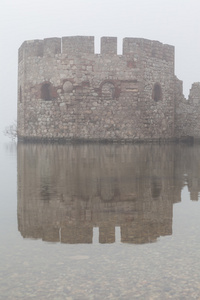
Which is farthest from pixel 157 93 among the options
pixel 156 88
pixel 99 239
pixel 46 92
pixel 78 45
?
pixel 99 239

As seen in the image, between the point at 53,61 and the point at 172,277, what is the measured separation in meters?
15.7

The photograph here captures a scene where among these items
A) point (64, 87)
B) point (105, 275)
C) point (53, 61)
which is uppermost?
point (53, 61)

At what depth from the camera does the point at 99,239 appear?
119 inches

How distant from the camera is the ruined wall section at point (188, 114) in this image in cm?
1936

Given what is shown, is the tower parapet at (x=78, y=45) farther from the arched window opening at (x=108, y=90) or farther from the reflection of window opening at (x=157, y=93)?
the reflection of window opening at (x=157, y=93)

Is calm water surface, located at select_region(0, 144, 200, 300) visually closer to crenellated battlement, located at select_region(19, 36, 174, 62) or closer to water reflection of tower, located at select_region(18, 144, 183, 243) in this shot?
water reflection of tower, located at select_region(18, 144, 183, 243)

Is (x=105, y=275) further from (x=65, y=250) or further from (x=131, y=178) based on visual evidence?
(x=131, y=178)

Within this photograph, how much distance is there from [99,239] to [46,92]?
15175 millimetres

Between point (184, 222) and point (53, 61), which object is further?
point (53, 61)

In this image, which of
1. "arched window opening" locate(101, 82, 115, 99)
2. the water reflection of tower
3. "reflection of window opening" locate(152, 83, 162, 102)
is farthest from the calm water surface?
"reflection of window opening" locate(152, 83, 162, 102)

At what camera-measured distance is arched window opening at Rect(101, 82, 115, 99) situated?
17.3 metres

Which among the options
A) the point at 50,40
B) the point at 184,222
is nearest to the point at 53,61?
the point at 50,40

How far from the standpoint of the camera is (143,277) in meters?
2.29

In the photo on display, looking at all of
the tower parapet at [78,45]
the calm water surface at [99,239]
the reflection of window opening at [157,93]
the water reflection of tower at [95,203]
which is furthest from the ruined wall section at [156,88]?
the calm water surface at [99,239]
